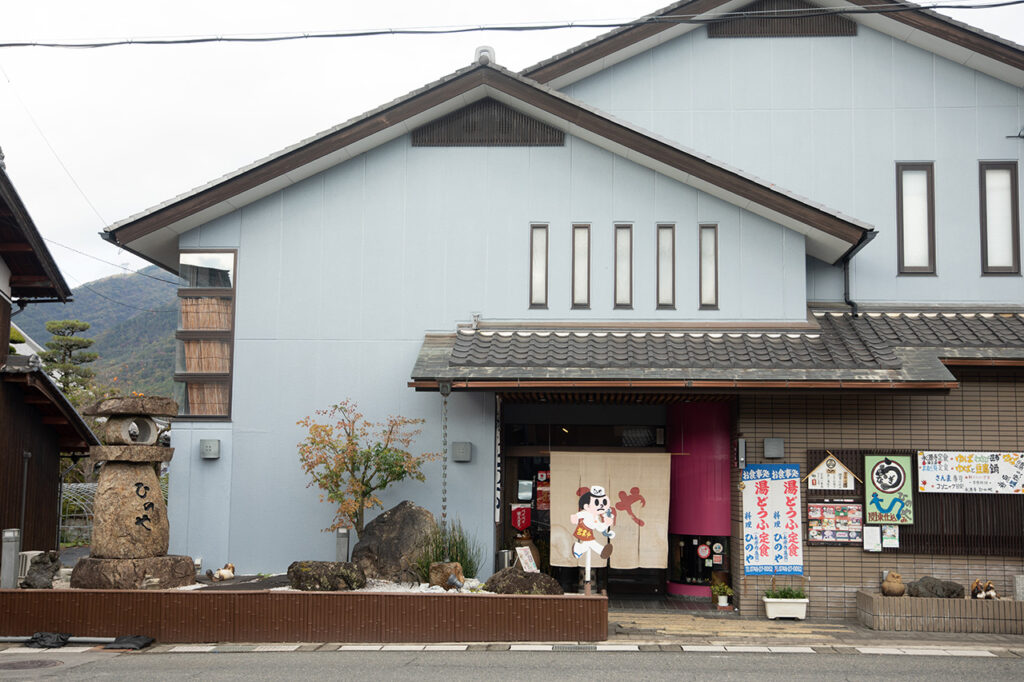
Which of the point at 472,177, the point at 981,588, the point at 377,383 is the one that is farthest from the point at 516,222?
the point at 981,588

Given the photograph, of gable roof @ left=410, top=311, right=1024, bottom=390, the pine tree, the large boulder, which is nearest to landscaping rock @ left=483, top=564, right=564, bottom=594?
the large boulder

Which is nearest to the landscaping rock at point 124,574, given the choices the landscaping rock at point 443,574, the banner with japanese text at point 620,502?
the landscaping rock at point 443,574

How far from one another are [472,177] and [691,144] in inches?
182

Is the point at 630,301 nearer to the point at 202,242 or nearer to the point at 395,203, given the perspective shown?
the point at 395,203

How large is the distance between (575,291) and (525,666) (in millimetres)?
6767

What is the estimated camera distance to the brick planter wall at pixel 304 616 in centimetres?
1205

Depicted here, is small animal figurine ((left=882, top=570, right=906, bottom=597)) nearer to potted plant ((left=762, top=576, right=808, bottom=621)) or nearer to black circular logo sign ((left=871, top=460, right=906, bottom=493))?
potted plant ((left=762, top=576, right=808, bottom=621))

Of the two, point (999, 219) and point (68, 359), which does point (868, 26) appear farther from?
point (68, 359)

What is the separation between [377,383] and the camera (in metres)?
15.3

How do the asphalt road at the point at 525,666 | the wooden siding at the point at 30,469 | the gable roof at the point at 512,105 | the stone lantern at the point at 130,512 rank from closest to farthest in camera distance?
the asphalt road at the point at 525,666, the stone lantern at the point at 130,512, the gable roof at the point at 512,105, the wooden siding at the point at 30,469

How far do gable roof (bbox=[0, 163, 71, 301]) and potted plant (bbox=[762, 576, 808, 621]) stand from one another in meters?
14.1

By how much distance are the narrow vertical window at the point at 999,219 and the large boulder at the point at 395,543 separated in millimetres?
10744

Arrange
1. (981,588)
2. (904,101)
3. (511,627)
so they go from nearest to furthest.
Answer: (511,627) < (981,588) < (904,101)

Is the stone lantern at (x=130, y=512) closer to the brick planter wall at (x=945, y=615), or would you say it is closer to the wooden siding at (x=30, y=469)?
the wooden siding at (x=30, y=469)
